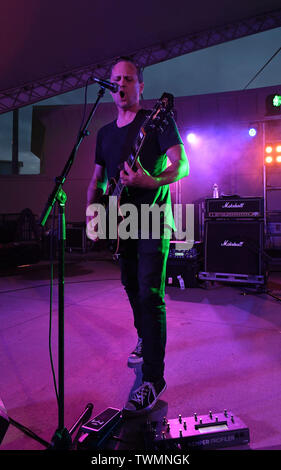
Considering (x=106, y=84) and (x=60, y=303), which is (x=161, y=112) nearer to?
(x=106, y=84)

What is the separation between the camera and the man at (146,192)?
1.54m

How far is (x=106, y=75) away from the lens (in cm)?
812

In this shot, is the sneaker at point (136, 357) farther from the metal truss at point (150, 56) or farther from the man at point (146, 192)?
the metal truss at point (150, 56)

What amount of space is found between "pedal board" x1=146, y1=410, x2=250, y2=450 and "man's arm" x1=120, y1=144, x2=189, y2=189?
1.05m

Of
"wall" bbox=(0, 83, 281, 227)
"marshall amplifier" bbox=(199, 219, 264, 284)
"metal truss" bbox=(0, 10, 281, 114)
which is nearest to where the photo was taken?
"marshall amplifier" bbox=(199, 219, 264, 284)

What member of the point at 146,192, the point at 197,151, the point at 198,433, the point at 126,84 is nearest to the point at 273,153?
the point at 197,151

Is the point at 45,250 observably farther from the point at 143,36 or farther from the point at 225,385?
the point at 225,385

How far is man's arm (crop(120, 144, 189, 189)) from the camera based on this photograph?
57.7 inches

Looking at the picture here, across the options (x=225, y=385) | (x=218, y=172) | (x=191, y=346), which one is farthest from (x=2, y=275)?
(x=218, y=172)

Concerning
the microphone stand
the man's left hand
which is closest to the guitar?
the man's left hand

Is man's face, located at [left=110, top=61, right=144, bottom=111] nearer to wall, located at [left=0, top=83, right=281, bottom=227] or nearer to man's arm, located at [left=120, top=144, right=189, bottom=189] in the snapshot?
man's arm, located at [left=120, top=144, right=189, bottom=189]

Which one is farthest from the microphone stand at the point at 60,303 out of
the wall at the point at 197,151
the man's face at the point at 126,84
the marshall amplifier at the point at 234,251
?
the wall at the point at 197,151

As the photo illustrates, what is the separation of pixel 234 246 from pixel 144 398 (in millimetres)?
3386

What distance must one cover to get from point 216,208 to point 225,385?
334cm
